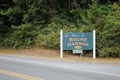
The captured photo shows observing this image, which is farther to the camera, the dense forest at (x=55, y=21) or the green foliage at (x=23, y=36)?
the green foliage at (x=23, y=36)

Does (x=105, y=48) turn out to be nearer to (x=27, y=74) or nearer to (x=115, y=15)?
(x=115, y=15)

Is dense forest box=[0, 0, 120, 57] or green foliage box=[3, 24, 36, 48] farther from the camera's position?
green foliage box=[3, 24, 36, 48]

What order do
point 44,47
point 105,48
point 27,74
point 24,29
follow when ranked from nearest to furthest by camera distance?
point 27,74 < point 105,48 < point 44,47 < point 24,29

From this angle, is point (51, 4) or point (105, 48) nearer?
point (105, 48)

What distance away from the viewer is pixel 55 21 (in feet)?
89.8

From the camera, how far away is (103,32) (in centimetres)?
2158

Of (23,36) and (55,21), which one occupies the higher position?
(55,21)

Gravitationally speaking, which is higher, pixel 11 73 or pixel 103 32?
pixel 103 32

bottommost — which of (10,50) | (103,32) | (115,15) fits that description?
(10,50)

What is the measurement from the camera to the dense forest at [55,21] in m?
21.6

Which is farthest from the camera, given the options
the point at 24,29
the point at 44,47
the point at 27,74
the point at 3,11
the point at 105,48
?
the point at 3,11

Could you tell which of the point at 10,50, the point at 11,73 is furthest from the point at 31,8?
the point at 11,73

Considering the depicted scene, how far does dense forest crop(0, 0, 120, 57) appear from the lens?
21.6 meters

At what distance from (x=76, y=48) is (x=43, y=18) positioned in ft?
29.6
